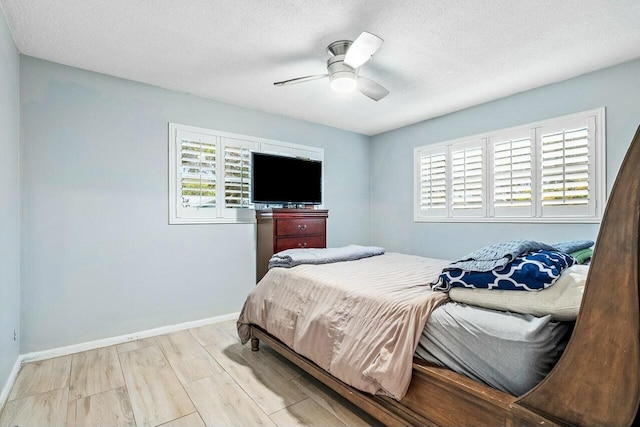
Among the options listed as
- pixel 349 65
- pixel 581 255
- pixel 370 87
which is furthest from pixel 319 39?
pixel 581 255

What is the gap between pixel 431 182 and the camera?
4199 millimetres

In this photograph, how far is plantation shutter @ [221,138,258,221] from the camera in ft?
11.9

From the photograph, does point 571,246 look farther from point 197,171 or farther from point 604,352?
point 197,171

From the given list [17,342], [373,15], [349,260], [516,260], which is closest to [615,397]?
[516,260]

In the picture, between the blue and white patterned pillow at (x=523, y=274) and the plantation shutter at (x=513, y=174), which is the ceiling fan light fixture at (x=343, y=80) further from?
the plantation shutter at (x=513, y=174)

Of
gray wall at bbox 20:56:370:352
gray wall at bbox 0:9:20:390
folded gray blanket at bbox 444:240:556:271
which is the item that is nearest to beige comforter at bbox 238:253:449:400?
folded gray blanket at bbox 444:240:556:271

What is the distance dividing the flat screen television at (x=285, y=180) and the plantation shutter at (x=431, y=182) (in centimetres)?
138

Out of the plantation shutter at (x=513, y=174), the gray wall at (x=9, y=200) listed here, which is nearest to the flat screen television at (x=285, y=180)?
the gray wall at (x=9, y=200)

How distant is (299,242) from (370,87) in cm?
190

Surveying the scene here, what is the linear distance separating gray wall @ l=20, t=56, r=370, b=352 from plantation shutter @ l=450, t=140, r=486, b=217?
264cm

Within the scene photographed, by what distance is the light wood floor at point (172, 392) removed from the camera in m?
1.77

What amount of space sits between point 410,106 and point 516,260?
2.76 m

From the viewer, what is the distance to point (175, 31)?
2.24 m

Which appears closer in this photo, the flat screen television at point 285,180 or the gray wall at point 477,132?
the gray wall at point 477,132
